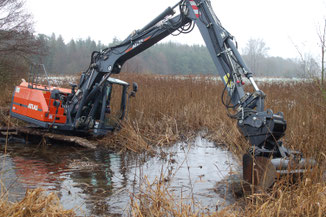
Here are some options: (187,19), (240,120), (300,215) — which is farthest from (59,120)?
(300,215)

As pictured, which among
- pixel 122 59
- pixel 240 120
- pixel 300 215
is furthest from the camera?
pixel 122 59

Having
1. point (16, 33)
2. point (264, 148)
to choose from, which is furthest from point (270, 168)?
point (16, 33)

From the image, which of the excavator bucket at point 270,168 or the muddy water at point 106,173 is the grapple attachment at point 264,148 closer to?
the excavator bucket at point 270,168

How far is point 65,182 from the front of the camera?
225 inches

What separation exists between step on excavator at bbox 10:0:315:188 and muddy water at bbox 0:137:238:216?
0.60 metres

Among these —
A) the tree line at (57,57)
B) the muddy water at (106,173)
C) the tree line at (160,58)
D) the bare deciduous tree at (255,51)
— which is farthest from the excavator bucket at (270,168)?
the bare deciduous tree at (255,51)

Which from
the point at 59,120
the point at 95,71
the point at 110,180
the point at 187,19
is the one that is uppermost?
the point at 187,19

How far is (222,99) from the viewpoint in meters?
5.81

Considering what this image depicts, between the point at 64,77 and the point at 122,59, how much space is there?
31.3ft

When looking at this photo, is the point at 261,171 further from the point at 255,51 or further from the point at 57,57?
the point at 255,51

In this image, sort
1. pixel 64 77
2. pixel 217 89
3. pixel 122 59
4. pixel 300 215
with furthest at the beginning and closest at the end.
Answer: pixel 64 77
pixel 217 89
pixel 122 59
pixel 300 215

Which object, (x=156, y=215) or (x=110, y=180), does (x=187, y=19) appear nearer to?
(x=110, y=180)

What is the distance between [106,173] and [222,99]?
2.47 metres

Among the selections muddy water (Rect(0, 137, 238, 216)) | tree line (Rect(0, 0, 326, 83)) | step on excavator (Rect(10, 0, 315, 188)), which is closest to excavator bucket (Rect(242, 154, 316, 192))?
step on excavator (Rect(10, 0, 315, 188))
